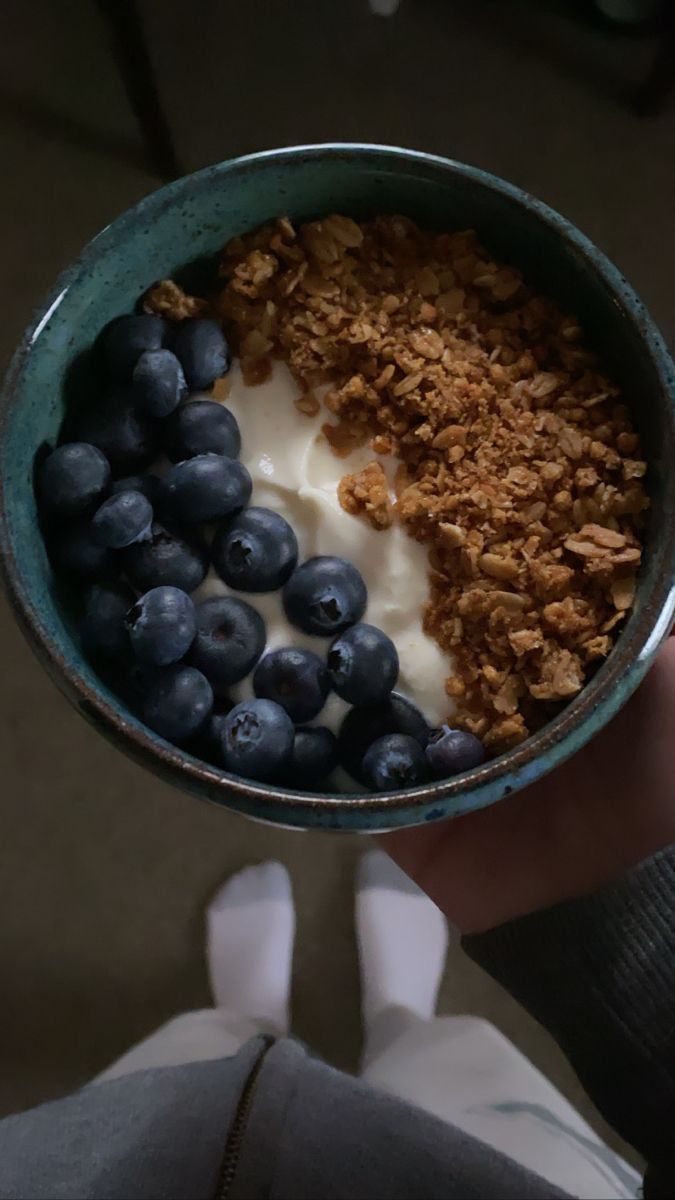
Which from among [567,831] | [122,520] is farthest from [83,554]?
[567,831]

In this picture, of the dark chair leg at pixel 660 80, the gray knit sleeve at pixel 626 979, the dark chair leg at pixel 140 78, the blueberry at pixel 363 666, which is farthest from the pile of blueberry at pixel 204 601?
the dark chair leg at pixel 660 80

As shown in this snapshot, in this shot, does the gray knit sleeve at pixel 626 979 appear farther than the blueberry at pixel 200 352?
Yes

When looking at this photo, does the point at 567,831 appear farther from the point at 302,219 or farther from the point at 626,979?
the point at 302,219

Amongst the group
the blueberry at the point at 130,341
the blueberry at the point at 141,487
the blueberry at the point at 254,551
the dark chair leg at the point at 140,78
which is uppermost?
the dark chair leg at the point at 140,78

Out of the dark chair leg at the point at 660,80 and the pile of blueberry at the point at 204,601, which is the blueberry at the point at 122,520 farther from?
the dark chair leg at the point at 660,80

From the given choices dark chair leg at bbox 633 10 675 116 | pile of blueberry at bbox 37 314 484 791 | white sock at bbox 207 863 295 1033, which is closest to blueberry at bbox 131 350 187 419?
pile of blueberry at bbox 37 314 484 791

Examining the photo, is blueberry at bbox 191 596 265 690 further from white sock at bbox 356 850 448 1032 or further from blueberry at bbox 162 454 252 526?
white sock at bbox 356 850 448 1032
